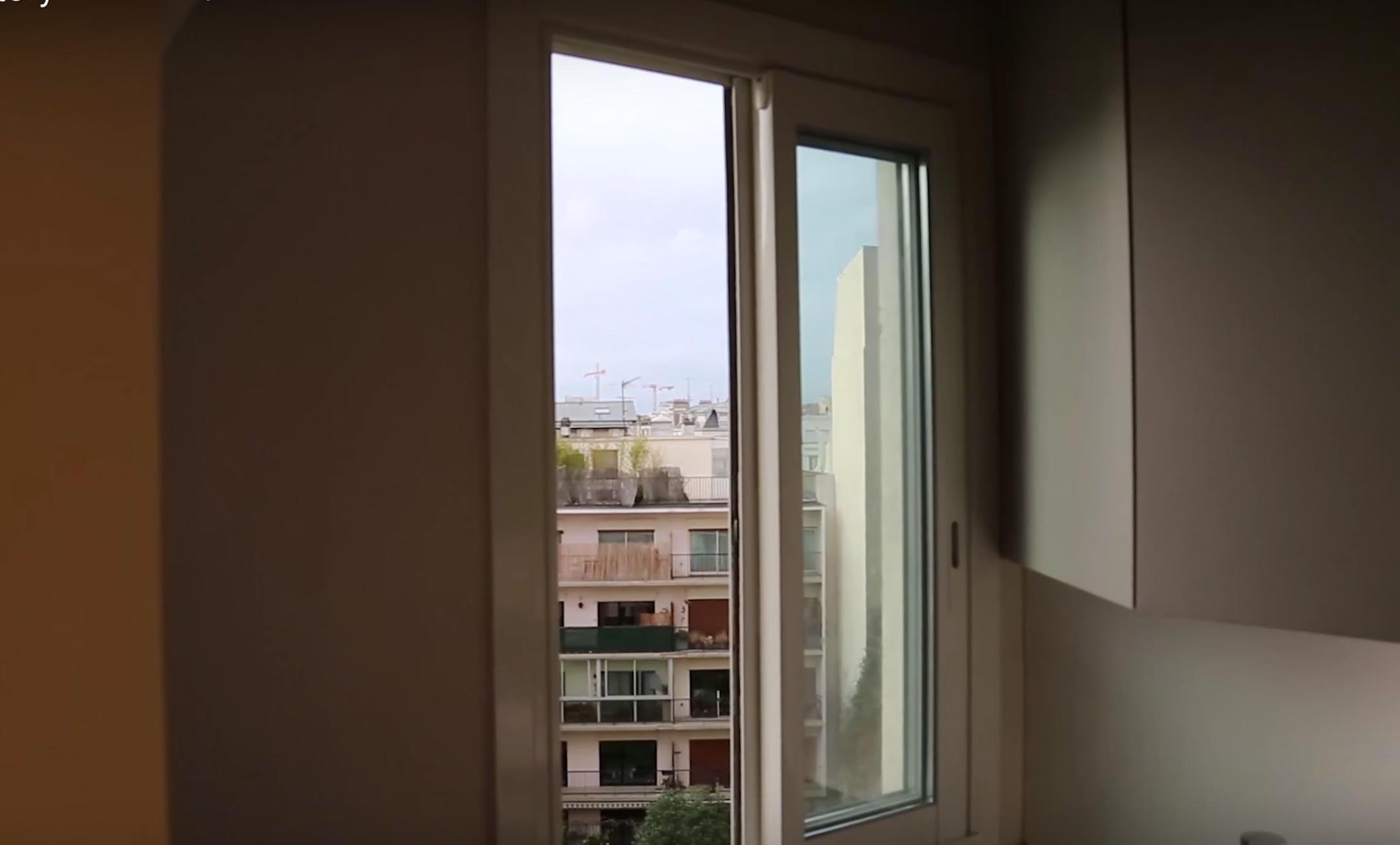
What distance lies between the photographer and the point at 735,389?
1.56 meters

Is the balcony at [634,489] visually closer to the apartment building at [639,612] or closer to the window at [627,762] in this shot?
the apartment building at [639,612]

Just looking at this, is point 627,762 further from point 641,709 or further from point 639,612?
point 639,612

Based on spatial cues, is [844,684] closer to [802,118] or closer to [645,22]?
[802,118]

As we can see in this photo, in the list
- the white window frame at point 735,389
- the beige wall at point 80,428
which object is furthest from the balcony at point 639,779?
the beige wall at point 80,428

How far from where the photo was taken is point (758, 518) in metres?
1.53

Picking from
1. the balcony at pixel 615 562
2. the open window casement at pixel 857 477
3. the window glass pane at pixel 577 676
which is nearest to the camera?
the open window casement at pixel 857 477

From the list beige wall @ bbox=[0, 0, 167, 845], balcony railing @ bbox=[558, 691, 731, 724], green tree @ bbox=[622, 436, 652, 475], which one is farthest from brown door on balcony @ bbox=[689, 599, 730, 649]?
beige wall @ bbox=[0, 0, 167, 845]

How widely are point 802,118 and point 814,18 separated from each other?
179 mm

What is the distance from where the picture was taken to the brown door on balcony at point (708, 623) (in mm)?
2160

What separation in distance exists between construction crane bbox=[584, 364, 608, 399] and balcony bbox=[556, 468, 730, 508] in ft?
0.55

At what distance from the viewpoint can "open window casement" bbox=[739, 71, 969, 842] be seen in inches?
58.8

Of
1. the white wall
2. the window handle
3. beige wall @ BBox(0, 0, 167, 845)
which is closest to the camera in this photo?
beige wall @ BBox(0, 0, 167, 845)

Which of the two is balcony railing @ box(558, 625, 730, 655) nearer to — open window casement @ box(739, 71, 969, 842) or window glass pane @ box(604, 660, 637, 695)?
window glass pane @ box(604, 660, 637, 695)

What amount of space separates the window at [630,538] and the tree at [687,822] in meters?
0.54
